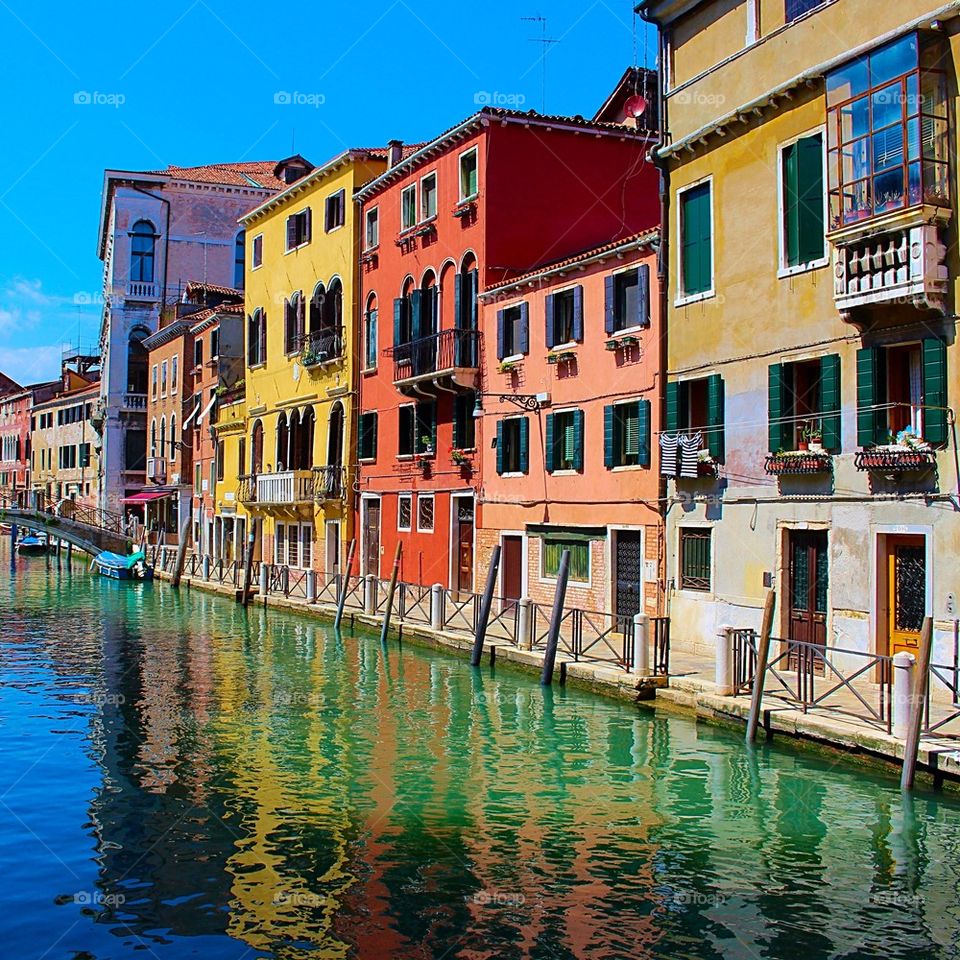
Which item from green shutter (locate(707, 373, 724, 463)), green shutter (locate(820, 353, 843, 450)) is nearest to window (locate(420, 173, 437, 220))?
green shutter (locate(707, 373, 724, 463))

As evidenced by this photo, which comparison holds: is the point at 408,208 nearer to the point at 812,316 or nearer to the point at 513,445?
the point at 513,445

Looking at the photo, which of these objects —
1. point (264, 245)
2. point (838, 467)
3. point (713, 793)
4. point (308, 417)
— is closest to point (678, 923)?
point (713, 793)

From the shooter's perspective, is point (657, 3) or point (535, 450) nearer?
point (657, 3)

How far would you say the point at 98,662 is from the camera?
20.5 m

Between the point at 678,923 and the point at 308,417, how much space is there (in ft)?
92.7

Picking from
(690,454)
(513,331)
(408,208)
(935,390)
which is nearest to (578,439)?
(513,331)

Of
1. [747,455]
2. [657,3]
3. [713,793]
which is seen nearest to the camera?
[713,793]

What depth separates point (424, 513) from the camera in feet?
91.9

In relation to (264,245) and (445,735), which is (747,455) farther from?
(264,245)

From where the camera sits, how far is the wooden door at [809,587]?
50.9 ft

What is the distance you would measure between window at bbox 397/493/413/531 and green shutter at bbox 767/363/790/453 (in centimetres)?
1369

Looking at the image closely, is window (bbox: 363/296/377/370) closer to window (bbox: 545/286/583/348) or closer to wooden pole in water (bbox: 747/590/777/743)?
window (bbox: 545/286/583/348)

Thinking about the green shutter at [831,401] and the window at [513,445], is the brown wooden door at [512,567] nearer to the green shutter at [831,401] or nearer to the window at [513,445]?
the window at [513,445]

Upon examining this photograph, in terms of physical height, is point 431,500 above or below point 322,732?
above
